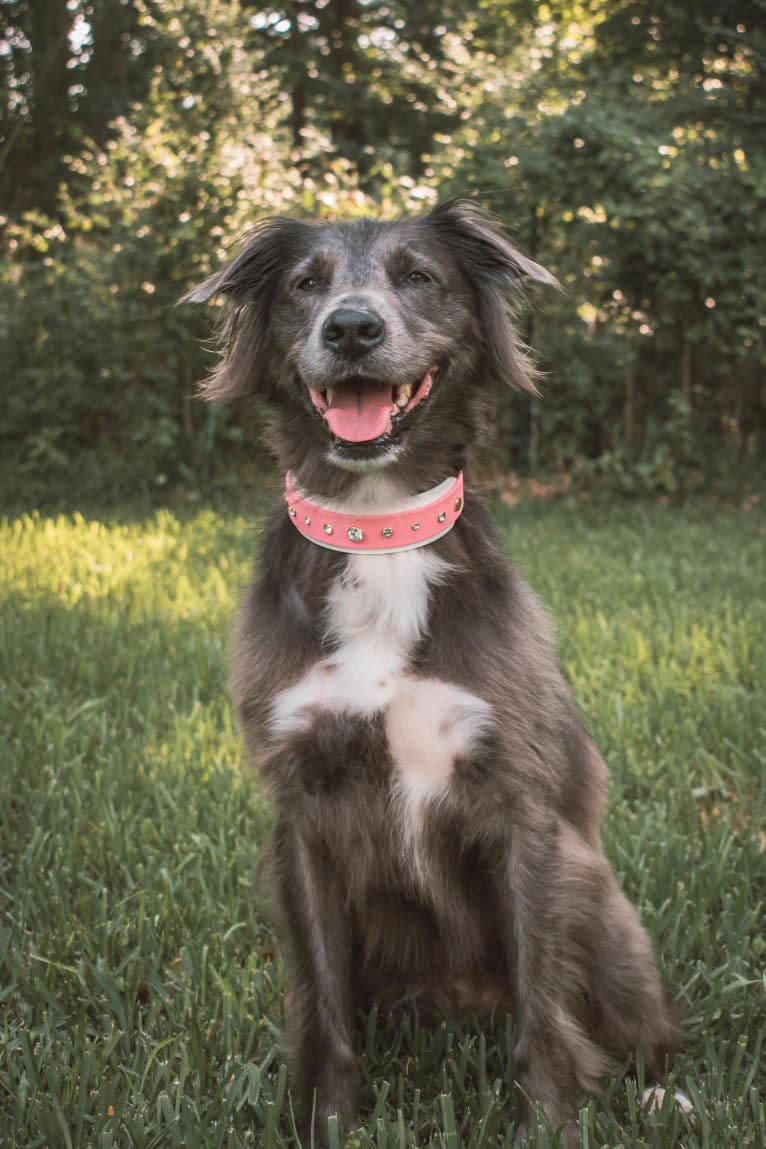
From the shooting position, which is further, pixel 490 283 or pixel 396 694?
pixel 490 283

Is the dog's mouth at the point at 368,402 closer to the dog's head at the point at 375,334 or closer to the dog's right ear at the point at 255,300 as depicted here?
the dog's head at the point at 375,334

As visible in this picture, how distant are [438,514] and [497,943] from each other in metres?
0.92

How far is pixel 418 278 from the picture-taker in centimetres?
259

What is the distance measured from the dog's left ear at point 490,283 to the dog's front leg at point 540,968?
102cm

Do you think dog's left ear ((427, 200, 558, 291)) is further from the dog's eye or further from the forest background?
the forest background

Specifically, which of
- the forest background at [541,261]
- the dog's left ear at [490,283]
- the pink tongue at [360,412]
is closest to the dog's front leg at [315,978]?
the pink tongue at [360,412]

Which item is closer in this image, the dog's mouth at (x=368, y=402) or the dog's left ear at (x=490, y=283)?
the dog's mouth at (x=368, y=402)

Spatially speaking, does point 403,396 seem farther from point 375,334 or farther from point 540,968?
point 540,968

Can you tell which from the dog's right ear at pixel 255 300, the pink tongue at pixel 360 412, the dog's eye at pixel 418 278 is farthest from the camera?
the dog's right ear at pixel 255 300

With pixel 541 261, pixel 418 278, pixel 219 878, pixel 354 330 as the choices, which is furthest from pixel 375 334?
pixel 541 261

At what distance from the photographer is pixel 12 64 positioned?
2025 centimetres

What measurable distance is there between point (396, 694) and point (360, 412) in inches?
23.7

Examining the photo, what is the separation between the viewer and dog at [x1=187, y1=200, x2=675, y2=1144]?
2.26m

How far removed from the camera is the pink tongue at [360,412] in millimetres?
2354
